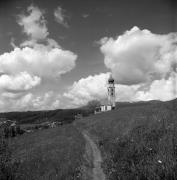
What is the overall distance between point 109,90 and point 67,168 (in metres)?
98.4

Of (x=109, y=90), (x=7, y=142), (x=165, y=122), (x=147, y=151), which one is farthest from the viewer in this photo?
(x=109, y=90)

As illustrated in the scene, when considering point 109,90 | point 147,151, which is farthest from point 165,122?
point 109,90

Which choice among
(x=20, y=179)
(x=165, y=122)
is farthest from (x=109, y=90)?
(x=20, y=179)

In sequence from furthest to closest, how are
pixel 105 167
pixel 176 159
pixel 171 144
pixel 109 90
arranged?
pixel 109 90, pixel 105 167, pixel 171 144, pixel 176 159

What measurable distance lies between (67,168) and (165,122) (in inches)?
320

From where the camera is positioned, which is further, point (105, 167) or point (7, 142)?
point (105, 167)

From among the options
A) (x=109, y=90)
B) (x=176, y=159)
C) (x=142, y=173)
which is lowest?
(x=142, y=173)

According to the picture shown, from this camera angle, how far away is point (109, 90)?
112625mm

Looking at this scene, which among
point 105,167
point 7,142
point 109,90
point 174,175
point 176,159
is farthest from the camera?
point 109,90

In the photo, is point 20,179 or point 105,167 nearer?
point 20,179

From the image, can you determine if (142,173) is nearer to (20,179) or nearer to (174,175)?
(174,175)

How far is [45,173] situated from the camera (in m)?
14.7

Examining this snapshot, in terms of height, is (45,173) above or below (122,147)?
below

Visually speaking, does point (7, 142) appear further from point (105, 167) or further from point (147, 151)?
point (147, 151)
